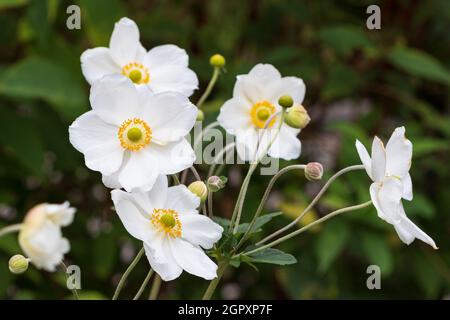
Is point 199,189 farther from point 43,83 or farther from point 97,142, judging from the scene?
point 43,83

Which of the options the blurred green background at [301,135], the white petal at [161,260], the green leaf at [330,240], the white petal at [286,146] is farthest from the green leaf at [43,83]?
the white petal at [161,260]

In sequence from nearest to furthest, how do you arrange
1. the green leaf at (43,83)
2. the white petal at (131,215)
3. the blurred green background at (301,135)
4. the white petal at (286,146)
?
the white petal at (131,215) → the white petal at (286,146) → the green leaf at (43,83) → the blurred green background at (301,135)

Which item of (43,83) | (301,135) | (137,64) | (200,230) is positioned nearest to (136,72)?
(137,64)

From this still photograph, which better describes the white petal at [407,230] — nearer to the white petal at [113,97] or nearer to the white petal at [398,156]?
the white petal at [398,156]

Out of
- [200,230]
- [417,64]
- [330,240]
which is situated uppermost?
[417,64]

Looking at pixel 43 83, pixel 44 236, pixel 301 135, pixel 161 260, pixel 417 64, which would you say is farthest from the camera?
pixel 301 135

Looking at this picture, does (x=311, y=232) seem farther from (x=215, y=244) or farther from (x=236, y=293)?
(x=215, y=244)

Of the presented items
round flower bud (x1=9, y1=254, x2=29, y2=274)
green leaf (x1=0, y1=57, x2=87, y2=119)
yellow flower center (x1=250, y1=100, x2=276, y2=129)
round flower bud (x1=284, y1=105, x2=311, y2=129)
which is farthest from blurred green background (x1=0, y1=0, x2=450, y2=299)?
round flower bud (x1=9, y1=254, x2=29, y2=274)
